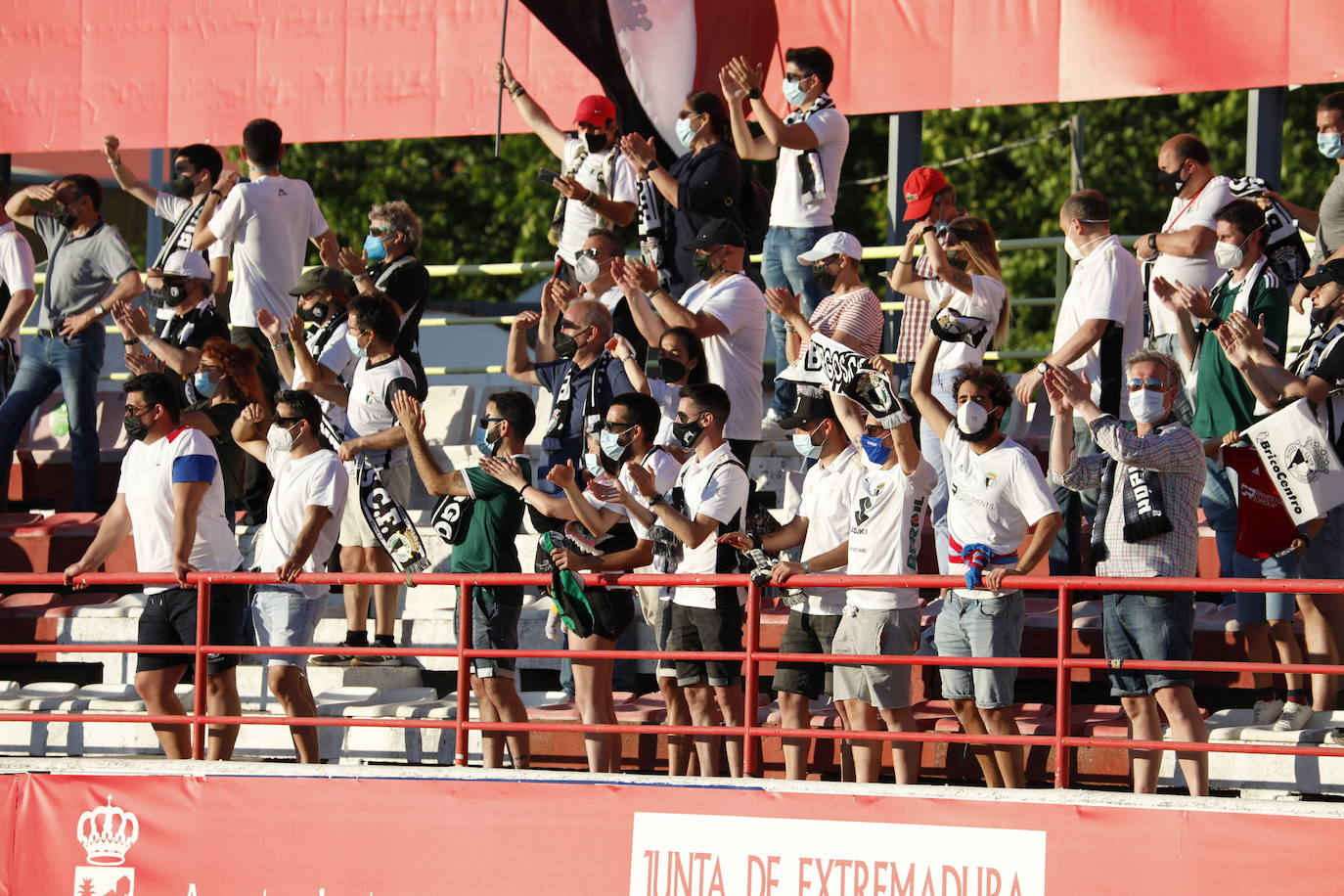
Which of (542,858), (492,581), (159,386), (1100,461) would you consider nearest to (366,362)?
(159,386)

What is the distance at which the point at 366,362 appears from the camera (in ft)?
38.4

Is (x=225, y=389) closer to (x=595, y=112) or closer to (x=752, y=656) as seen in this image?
(x=595, y=112)

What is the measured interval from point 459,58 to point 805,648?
8.38 metres

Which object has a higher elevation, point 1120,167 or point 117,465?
A: point 1120,167

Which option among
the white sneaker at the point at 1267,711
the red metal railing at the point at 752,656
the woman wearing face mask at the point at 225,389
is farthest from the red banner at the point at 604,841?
the woman wearing face mask at the point at 225,389

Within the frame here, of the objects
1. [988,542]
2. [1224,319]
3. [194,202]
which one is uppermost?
[194,202]

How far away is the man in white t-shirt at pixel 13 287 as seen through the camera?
14094mm

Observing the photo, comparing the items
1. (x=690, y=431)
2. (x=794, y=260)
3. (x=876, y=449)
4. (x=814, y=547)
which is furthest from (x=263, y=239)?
(x=876, y=449)

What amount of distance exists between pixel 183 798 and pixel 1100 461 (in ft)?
15.2

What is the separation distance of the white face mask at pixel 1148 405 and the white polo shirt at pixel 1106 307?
127 cm

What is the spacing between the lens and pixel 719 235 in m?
11.3

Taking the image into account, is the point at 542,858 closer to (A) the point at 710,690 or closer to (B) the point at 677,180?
(A) the point at 710,690

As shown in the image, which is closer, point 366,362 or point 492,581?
point 492,581

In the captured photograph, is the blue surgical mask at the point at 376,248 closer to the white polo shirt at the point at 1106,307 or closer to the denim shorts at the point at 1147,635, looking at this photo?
the white polo shirt at the point at 1106,307
